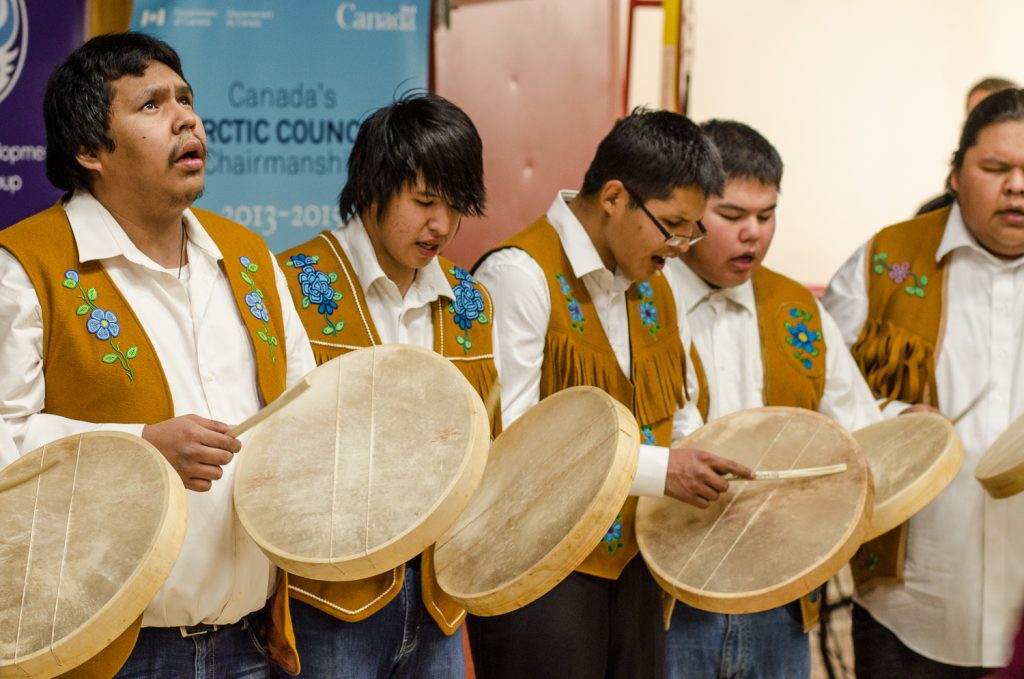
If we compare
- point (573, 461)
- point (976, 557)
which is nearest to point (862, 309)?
point (976, 557)

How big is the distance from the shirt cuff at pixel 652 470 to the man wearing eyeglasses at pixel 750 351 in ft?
1.34

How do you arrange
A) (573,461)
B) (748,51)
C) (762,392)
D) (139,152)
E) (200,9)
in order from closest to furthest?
(139,152) < (573,461) < (762,392) < (200,9) < (748,51)

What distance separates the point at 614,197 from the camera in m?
2.64

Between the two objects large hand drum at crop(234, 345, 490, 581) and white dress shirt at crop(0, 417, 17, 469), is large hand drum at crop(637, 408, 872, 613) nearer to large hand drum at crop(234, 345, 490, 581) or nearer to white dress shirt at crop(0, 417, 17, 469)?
large hand drum at crop(234, 345, 490, 581)

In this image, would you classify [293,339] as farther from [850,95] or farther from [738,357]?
[850,95]

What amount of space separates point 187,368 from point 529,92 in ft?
7.53

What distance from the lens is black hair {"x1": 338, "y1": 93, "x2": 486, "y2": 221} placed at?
233cm

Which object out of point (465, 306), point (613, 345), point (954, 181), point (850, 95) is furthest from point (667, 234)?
point (850, 95)

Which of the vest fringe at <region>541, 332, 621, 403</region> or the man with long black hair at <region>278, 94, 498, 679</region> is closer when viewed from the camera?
the man with long black hair at <region>278, 94, 498, 679</region>

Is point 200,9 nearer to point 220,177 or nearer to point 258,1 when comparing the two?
point 258,1

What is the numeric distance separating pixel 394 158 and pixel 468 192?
0.51 feet

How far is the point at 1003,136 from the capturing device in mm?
2932

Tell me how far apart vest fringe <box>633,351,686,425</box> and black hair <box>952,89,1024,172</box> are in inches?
38.5

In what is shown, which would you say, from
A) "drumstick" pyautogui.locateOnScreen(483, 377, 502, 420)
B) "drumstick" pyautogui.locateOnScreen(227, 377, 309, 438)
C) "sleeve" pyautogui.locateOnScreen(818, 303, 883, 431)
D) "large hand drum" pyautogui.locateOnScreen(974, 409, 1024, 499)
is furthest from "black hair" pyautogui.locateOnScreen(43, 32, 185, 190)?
"large hand drum" pyautogui.locateOnScreen(974, 409, 1024, 499)
